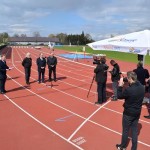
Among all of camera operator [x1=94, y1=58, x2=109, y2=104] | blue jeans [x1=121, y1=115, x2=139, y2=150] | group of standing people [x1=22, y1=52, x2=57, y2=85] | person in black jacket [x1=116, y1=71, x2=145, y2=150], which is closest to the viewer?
person in black jacket [x1=116, y1=71, x2=145, y2=150]

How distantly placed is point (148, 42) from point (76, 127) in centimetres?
382

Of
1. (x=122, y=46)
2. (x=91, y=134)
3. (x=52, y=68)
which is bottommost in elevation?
(x=91, y=134)

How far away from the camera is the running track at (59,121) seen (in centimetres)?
668

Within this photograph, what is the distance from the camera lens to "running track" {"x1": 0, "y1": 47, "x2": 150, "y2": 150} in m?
6.68

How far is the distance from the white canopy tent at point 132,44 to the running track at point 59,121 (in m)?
2.35

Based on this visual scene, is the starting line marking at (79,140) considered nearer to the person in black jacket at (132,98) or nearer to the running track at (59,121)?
the running track at (59,121)

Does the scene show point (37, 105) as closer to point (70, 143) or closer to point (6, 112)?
point (6, 112)

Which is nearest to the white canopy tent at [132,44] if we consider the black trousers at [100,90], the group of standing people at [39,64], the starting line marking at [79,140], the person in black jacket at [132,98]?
the black trousers at [100,90]

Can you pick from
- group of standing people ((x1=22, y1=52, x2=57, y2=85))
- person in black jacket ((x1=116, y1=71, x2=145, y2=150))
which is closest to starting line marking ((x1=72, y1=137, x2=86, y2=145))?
person in black jacket ((x1=116, y1=71, x2=145, y2=150))

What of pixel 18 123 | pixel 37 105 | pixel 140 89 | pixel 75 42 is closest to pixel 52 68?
pixel 37 105

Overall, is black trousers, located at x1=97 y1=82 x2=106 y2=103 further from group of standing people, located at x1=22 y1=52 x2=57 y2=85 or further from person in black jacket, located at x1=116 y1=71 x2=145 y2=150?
group of standing people, located at x1=22 y1=52 x2=57 y2=85

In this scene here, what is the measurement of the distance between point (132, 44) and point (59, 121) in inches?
148

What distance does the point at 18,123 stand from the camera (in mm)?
8242

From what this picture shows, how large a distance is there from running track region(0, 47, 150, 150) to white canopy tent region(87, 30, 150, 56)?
2.35m
